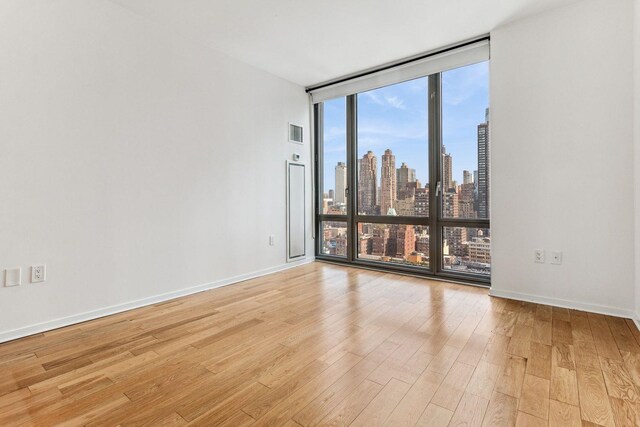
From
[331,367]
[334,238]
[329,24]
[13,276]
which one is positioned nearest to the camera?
[331,367]

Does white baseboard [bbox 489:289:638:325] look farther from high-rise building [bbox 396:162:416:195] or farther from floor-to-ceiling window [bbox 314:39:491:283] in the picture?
high-rise building [bbox 396:162:416:195]

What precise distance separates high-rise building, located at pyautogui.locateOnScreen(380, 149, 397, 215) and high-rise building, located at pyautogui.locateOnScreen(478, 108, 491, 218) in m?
1.06

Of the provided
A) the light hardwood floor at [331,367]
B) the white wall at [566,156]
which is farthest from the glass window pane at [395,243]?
the light hardwood floor at [331,367]

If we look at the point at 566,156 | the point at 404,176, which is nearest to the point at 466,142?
the point at 404,176

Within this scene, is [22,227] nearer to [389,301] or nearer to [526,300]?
[389,301]

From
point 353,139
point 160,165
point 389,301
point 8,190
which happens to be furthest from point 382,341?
point 353,139

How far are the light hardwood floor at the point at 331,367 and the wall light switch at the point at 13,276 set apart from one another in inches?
16.5

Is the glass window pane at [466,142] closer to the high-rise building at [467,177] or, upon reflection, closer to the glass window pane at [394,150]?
the high-rise building at [467,177]

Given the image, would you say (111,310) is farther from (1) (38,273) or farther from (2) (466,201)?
(2) (466,201)

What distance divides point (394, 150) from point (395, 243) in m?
1.26

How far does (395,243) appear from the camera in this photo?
437 cm

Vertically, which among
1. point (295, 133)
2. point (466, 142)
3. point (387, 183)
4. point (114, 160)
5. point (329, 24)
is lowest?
point (387, 183)

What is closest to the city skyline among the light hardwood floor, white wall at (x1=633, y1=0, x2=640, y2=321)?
white wall at (x1=633, y1=0, x2=640, y2=321)

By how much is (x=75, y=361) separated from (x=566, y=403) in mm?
2722
